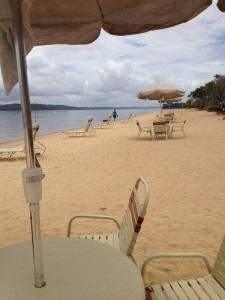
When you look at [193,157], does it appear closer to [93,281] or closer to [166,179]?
[166,179]

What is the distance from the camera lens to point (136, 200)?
227 centimetres

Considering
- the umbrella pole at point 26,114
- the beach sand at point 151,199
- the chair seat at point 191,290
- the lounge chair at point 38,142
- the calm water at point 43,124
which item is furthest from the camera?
the calm water at point 43,124

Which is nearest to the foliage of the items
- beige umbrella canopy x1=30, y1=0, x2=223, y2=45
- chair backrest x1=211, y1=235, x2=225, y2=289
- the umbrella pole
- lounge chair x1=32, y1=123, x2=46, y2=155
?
lounge chair x1=32, y1=123, x2=46, y2=155

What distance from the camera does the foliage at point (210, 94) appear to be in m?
40.9

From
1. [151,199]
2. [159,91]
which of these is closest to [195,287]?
[151,199]

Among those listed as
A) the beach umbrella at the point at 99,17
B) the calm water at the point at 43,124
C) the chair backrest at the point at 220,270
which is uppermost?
the beach umbrella at the point at 99,17

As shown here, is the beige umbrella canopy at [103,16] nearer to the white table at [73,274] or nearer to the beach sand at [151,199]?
the white table at [73,274]

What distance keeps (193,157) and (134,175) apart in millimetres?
2655

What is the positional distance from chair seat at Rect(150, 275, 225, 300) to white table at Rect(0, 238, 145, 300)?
421 mm

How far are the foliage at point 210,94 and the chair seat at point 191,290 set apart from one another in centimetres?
4161

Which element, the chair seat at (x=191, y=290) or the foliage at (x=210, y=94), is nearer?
the chair seat at (x=191, y=290)

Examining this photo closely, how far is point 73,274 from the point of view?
1636mm

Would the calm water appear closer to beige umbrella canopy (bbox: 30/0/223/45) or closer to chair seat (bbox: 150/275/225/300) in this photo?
beige umbrella canopy (bbox: 30/0/223/45)

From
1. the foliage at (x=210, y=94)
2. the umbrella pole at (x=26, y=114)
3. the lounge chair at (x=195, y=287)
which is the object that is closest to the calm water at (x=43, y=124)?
the umbrella pole at (x=26, y=114)
